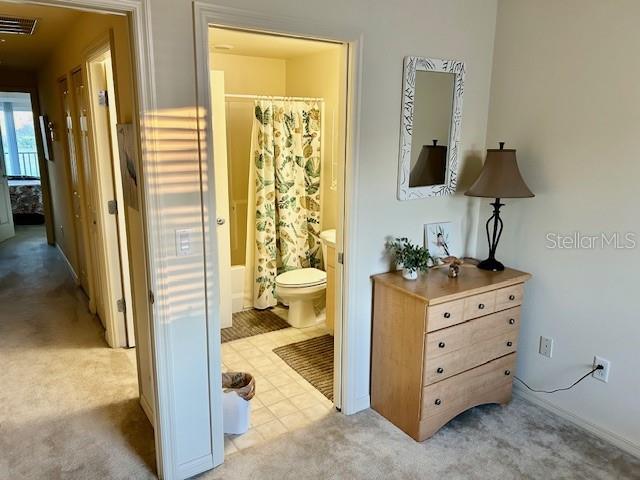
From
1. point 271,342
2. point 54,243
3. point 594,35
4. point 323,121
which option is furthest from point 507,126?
point 54,243

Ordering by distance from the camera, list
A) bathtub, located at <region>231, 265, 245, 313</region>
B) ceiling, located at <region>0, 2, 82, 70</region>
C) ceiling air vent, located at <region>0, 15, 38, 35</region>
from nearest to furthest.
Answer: ceiling, located at <region>0, 2, 82, 70</region>, ceiling air vent, located at <region>0, 15, 38, 35</region>, bathtub, located at <region>231, 265, 245, 313</region>

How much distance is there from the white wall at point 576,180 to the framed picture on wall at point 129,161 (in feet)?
6.84

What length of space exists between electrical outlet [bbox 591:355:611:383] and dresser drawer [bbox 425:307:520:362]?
0.41m

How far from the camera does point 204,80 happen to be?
188 centimetres

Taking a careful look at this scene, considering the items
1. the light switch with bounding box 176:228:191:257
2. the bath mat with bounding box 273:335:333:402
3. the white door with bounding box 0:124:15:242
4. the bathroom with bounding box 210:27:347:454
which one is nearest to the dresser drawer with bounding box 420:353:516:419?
A: the bath mat with bounding box 273:335:333:402

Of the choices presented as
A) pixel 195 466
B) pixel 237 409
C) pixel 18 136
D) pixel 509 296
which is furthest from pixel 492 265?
pixel 18 136

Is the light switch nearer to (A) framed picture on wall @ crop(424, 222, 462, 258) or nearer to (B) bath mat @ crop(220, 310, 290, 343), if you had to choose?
(A) framed picture on wall @ crop(424, 222, 462, 258)

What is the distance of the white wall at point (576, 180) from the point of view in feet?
7.55

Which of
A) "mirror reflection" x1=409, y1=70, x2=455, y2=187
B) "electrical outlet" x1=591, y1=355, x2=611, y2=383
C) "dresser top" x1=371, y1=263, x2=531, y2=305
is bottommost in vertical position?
"electrical outlet" x1=591, y1=355, x2=611, y2=383

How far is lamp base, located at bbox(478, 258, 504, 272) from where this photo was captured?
2762 millimetres

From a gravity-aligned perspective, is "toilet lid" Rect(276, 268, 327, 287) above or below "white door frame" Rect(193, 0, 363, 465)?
below

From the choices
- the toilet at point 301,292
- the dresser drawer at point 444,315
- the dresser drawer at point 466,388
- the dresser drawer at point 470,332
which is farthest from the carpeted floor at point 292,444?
the toilet at point 301,292

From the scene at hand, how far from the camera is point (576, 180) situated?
250 cm

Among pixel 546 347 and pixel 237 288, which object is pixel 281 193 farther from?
pixel 546 347
